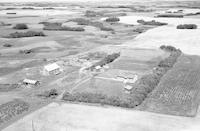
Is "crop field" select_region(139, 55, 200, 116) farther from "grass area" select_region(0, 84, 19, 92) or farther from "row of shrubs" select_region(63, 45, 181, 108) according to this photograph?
"grass area" select_region(0, 84, 19, 92)

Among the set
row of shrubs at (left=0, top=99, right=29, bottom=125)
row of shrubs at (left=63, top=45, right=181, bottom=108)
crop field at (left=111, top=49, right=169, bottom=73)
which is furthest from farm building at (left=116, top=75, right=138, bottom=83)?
row of shrubs at (left=0, top=99, right=29, bottom=125)

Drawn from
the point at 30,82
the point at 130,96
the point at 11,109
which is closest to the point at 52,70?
the point at 30,82

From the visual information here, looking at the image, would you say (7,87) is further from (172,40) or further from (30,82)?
(172,40)

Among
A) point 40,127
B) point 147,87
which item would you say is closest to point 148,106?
point 147,87

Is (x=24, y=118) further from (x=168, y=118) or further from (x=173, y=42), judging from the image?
(x=173, y=42)

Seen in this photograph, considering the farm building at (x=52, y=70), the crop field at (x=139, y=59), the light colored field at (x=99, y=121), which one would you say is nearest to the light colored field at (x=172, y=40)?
the crop field at (x=139, y=59)

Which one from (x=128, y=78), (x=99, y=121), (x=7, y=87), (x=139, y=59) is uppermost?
(x=128, y=78)

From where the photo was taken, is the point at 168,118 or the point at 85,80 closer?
the point at 168,118
